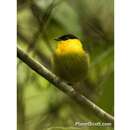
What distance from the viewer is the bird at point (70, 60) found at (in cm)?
118

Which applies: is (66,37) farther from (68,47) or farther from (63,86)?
(63,86)

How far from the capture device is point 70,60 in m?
1.18

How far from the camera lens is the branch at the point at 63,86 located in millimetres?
1172

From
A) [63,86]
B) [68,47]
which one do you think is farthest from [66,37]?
[63,86]

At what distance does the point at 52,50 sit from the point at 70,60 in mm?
58

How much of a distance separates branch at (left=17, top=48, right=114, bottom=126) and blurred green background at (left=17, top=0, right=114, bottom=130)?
1 cm

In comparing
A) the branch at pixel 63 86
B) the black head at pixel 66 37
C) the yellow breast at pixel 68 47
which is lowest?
the branch at pixel 63 86

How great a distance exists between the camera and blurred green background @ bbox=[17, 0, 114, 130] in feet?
3.85

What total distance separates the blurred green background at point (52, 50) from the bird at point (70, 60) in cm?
1

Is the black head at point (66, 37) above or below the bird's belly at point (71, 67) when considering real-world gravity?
above
